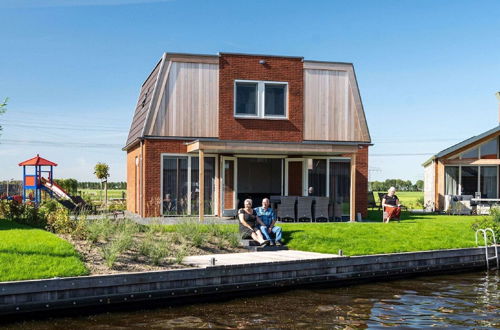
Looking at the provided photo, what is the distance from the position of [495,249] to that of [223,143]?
8.10 m

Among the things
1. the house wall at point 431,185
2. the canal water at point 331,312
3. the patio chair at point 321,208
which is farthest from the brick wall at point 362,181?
the canal water at point 331,312

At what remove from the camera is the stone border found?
851cm

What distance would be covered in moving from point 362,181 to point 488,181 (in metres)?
7.95

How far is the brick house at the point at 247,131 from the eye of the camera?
61.0 feet

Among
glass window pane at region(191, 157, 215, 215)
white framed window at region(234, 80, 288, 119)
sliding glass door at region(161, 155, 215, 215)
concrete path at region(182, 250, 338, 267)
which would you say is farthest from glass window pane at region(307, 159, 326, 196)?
concrete path at region(182, 250, 338, 267)

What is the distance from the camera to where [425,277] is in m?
12.7

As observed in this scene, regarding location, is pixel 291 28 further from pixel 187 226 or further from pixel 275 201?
pixel 187 226

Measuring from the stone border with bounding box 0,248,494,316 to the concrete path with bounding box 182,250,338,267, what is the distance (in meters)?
0.30

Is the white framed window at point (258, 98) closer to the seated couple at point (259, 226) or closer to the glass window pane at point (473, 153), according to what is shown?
the seated couple at point (259, 226)

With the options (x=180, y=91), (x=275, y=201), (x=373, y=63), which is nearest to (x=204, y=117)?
(x=180, y=91)

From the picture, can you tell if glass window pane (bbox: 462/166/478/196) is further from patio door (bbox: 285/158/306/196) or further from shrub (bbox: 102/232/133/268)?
shrub (bbox: 102/232/133/268)

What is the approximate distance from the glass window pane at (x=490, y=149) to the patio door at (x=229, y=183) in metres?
12.3

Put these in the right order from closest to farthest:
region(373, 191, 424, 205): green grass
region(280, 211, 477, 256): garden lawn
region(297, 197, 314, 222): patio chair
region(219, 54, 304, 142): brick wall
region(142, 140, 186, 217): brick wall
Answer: region(280, 211, 477, 256): garden lawn → region(297, 197, 314, 222): patio chair → region(142, 140, 186, 217): brick wall → region(219, 54, 304, 142): brick wall → region(373, 191, 424, 205): green grass

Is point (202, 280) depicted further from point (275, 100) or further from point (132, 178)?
point (132, 178)
